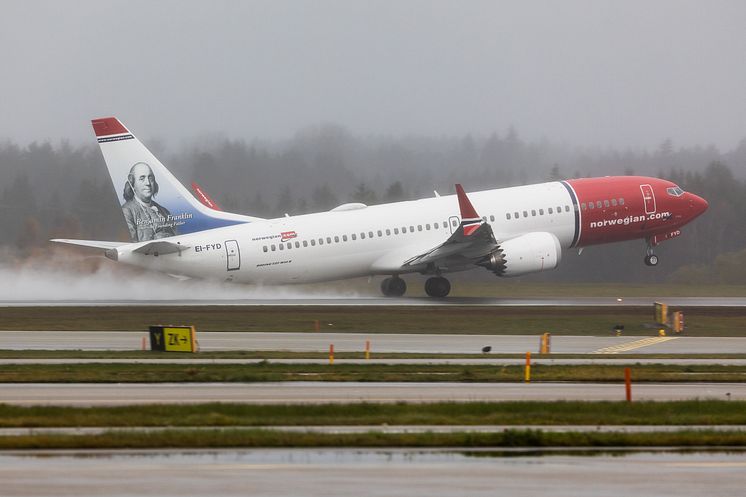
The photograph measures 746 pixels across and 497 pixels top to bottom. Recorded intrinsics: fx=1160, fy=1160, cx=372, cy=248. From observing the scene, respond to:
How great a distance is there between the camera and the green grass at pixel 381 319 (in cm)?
4788

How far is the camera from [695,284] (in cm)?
7575

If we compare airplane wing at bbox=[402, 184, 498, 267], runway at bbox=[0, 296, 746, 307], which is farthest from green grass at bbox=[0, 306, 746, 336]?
airplane wing at bbox=[402, 184, 498, 267]

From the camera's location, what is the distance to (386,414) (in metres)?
23.3

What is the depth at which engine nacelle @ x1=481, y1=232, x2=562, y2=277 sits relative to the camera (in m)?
57.4

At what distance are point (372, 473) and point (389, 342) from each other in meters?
26.3

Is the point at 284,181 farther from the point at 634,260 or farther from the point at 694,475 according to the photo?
the point at 694,475

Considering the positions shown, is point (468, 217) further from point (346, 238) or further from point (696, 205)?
point (696, 205)

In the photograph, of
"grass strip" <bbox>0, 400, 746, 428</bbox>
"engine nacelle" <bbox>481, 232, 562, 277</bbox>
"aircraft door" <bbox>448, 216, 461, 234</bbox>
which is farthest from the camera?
"aircraft door" <bbox>448, 216, 461, 234</bbox>

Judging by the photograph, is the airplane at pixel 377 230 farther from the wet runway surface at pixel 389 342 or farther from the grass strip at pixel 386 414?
the grass strip at pixel 386 414

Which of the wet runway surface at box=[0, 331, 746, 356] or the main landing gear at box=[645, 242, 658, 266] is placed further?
the main landing gear at box=[645, 242, 658, 266]

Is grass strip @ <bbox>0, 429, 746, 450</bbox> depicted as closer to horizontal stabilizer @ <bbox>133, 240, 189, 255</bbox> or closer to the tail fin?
horizontal stabilizer @ <bbox>133, 240, 189, 255</bbox>

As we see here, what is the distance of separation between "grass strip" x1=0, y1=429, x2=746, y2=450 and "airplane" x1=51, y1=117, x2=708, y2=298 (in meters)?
34.4

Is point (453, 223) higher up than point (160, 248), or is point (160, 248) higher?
point (453, 223)

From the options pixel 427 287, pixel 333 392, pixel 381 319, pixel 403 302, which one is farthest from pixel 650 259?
pixel 333 392
